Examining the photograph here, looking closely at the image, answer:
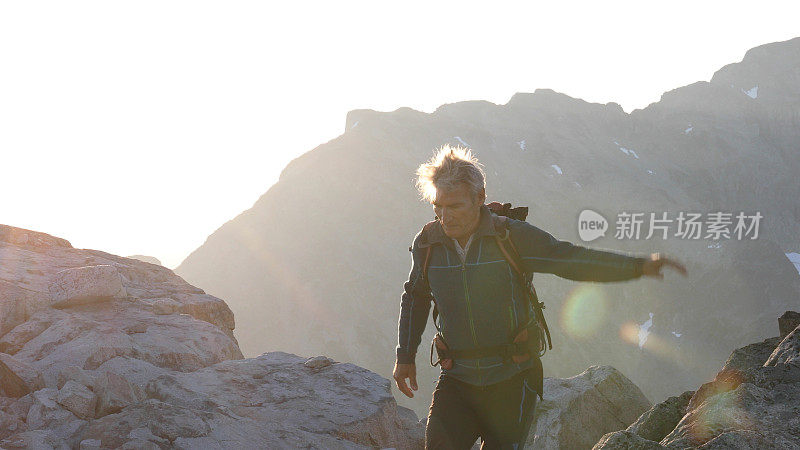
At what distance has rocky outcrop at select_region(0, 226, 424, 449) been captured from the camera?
6.36 metres

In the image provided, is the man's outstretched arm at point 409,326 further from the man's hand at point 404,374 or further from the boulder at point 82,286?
the boulder at point 82,286

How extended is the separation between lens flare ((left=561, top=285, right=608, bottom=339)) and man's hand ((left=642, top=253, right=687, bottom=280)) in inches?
5038

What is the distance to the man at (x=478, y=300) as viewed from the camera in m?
4.46

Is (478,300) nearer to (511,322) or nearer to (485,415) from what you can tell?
(511,322)

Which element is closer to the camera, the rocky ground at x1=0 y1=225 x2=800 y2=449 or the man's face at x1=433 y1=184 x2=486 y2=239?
the man's face at x1=433 y1=184 x2=486 y2=239

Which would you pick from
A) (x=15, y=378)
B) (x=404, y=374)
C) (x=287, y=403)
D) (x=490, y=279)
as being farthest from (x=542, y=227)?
(x=490, y=279)

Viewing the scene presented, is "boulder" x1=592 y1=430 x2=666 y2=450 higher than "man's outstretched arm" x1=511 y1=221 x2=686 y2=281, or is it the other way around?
"man's outstretched arm" x1=511 y1=221 x2=686 y2=281

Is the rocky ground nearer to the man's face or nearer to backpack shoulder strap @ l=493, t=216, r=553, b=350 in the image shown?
backpack shoulder strap @ l=493, t=216, r=553, b=350

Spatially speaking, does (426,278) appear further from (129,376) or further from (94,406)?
(129,376)

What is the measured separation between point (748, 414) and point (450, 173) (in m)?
3.66

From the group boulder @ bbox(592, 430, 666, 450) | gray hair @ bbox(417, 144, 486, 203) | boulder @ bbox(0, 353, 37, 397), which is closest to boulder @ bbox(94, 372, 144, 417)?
boulder @ bbox(0, 353, 37, 397)

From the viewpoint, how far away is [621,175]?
153500 millimetres

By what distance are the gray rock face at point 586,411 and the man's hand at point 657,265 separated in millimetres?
9114

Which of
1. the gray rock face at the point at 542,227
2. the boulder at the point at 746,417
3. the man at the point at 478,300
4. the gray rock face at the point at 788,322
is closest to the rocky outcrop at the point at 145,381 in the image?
the man at the point at 478,300
